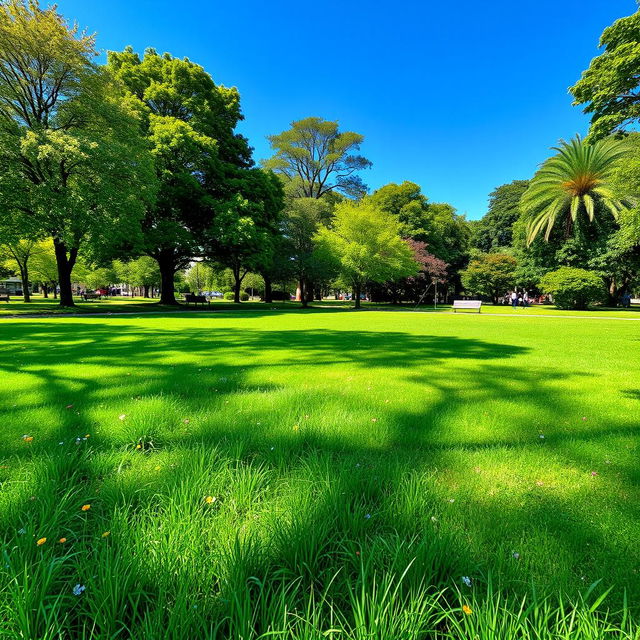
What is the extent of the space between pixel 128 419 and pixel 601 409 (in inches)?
190

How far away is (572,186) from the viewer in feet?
100

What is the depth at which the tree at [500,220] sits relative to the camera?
55.1 metres

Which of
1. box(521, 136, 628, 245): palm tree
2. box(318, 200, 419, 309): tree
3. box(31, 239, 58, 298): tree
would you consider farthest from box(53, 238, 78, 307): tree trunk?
box(521, 136, 628, 245): palm tree

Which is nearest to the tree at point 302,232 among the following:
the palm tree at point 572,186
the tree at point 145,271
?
the palm tree at point 572,186

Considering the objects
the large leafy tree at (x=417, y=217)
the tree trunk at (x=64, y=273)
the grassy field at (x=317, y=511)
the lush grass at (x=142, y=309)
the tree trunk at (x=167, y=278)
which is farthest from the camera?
the large leafy tree at (x=417, y=217)

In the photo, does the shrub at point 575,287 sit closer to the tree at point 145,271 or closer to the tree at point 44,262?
the tree at point 44,262

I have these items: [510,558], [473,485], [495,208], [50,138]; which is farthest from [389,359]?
[495,208]

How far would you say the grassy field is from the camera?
44.7 inches

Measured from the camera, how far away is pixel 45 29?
1697 cm

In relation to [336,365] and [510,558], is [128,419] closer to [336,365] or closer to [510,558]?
[510,558]

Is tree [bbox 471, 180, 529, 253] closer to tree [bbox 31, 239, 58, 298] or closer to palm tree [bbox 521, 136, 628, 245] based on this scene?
palm tree [bbox 521, 136, 628, 245]

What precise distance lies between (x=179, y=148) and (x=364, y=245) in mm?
15809

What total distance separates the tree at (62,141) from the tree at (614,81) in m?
21.2

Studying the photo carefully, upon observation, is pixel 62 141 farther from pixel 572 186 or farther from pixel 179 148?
pixel 572 186
